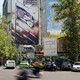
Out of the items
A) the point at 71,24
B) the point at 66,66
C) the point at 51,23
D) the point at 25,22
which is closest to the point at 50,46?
the point at 71,24

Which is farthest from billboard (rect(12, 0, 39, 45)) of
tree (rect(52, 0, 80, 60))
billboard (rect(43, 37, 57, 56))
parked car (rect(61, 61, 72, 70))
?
parked car (rect(61, 61, 72, 70))

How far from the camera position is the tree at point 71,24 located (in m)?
59.2

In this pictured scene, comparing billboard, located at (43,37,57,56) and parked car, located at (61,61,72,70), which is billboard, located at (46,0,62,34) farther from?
parked car, located at (61,61,72,70)

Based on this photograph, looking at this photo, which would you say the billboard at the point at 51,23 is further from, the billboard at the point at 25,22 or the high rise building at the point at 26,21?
the billboard at the point at 25,22

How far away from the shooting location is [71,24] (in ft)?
194

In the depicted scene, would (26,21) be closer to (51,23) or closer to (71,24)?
(51,23)

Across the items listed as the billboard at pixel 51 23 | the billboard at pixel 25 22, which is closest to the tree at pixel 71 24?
the billboard at pixel 25 22

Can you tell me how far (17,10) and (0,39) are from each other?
5354 cm

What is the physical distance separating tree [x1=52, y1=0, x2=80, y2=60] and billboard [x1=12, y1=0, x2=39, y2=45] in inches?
2767

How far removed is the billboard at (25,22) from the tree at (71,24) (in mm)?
70283

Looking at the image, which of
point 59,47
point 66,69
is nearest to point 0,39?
point 59,47

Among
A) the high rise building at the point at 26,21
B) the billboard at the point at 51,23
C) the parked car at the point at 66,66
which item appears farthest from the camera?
the billboard at the point at 51,23

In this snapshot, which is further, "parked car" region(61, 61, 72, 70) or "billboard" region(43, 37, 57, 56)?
"billboard" region(43, 37, 57, 56)

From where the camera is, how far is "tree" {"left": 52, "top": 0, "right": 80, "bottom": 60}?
59156mm
